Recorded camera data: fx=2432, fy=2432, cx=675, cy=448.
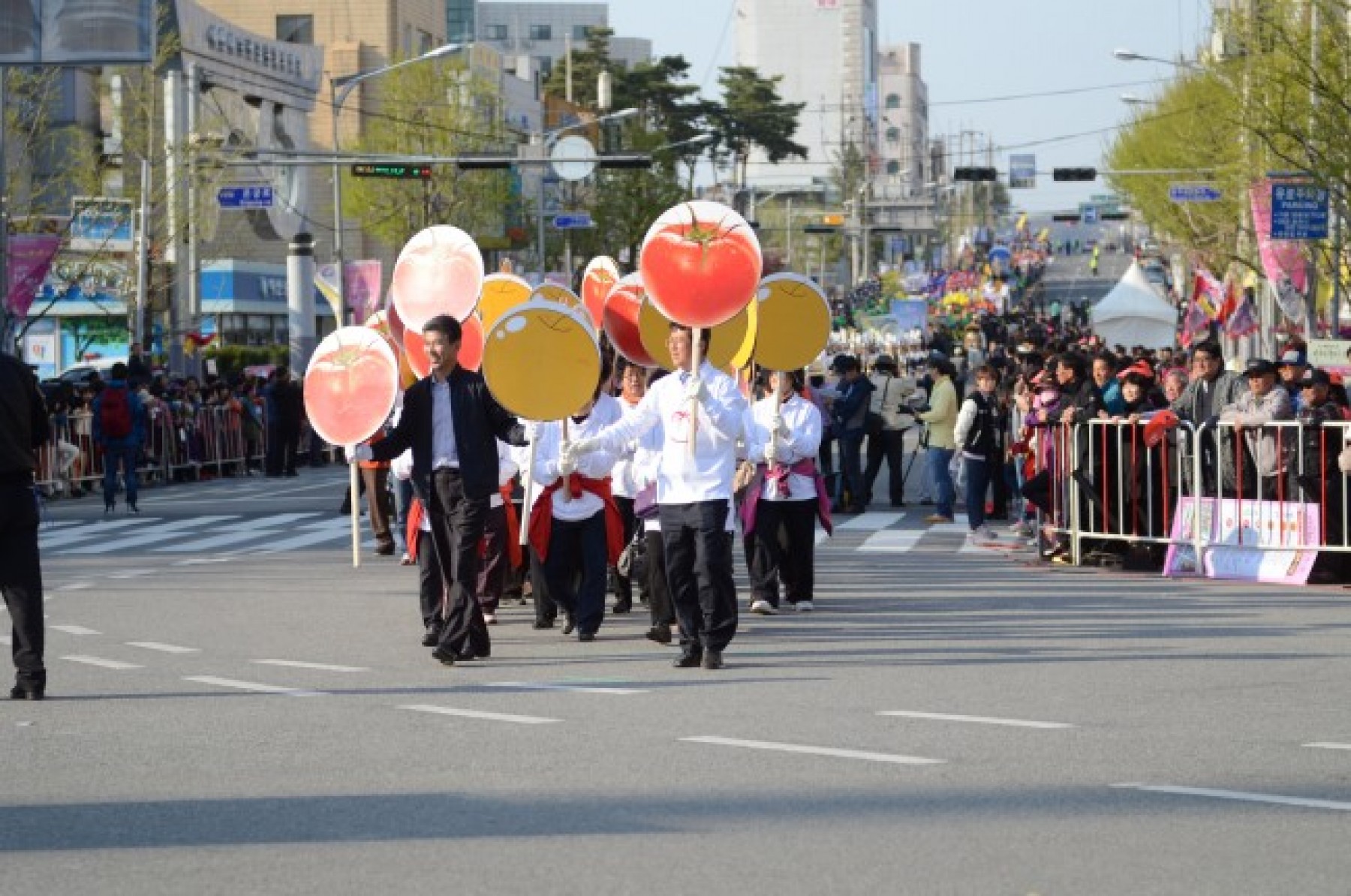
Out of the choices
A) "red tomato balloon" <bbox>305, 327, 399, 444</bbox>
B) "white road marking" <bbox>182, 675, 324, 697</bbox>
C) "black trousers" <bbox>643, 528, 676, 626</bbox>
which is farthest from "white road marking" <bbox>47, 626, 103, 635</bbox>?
"black trousers" <bbox>643, 528, 676, 626</bbox>

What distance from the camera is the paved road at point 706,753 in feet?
24.9

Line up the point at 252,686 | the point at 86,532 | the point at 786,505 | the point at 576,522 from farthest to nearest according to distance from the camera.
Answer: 1. the point at 86,532
2. the point at 786,505
3. the point at 576,522
4. the point at 252,686

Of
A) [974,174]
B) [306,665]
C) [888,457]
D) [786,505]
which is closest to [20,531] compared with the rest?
[306,665]

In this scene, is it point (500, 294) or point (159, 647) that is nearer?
point (159, 647)

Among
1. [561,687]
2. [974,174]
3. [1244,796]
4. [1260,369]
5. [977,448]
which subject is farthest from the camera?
[974,174]

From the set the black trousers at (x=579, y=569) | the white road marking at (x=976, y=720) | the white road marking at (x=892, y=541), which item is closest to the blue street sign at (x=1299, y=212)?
the white road marking at (x=892, y=541)

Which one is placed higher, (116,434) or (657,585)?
(116,434)

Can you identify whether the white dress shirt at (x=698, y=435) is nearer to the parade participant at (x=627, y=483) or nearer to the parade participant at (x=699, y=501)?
the parade participant at (x=699, y=501)

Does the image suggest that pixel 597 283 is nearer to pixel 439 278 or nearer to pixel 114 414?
pixel 439 278

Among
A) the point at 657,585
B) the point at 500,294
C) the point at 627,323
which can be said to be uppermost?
the point at 500,294

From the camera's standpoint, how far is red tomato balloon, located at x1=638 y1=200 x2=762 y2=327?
14305 mm

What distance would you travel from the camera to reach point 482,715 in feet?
36.9

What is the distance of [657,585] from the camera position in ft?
47.6

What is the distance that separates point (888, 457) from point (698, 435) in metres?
16.0
